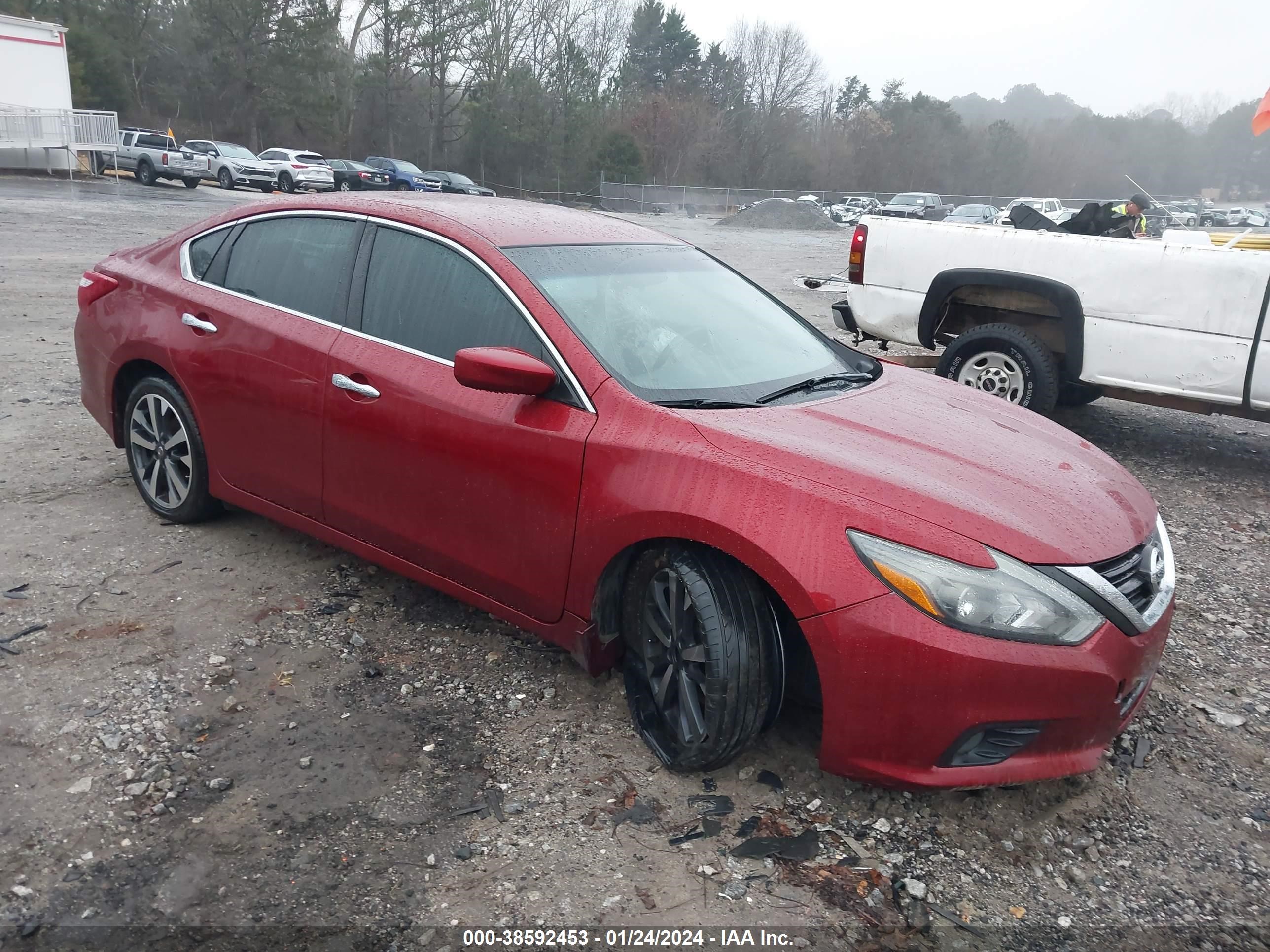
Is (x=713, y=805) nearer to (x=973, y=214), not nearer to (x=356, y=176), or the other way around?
(x=973, y=214)

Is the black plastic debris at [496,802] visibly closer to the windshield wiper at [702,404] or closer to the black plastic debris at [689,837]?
the black plastic debris at [689,837]

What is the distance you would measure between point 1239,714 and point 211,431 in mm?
4250

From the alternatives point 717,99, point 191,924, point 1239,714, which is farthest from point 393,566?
point 717,99

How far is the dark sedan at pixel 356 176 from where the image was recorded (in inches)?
1446

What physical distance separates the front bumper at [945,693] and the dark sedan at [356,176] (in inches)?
1441

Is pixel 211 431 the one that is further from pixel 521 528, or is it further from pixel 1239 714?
pixel 1239 714

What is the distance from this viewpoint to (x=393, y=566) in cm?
365

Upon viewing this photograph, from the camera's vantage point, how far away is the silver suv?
33562 mm

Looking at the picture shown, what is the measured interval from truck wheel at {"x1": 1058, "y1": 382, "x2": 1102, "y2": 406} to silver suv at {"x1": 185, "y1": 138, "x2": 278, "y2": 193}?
1254 inches

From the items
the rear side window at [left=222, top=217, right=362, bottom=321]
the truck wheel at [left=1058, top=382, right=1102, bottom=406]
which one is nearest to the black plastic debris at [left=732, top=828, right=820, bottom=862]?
the rear side window at [left=222, top=217, right=362, bottom=321]

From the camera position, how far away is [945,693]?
98.6 inches

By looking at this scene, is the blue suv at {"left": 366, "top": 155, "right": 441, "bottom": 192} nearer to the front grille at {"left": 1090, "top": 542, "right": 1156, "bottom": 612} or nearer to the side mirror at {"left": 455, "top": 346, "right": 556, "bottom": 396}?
the side mirror at {"left": 455, "top": 346, "right": 556, "bottom": 396}

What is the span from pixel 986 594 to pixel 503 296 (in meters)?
1.86

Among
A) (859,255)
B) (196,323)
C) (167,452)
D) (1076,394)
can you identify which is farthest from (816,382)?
(1076,394)
